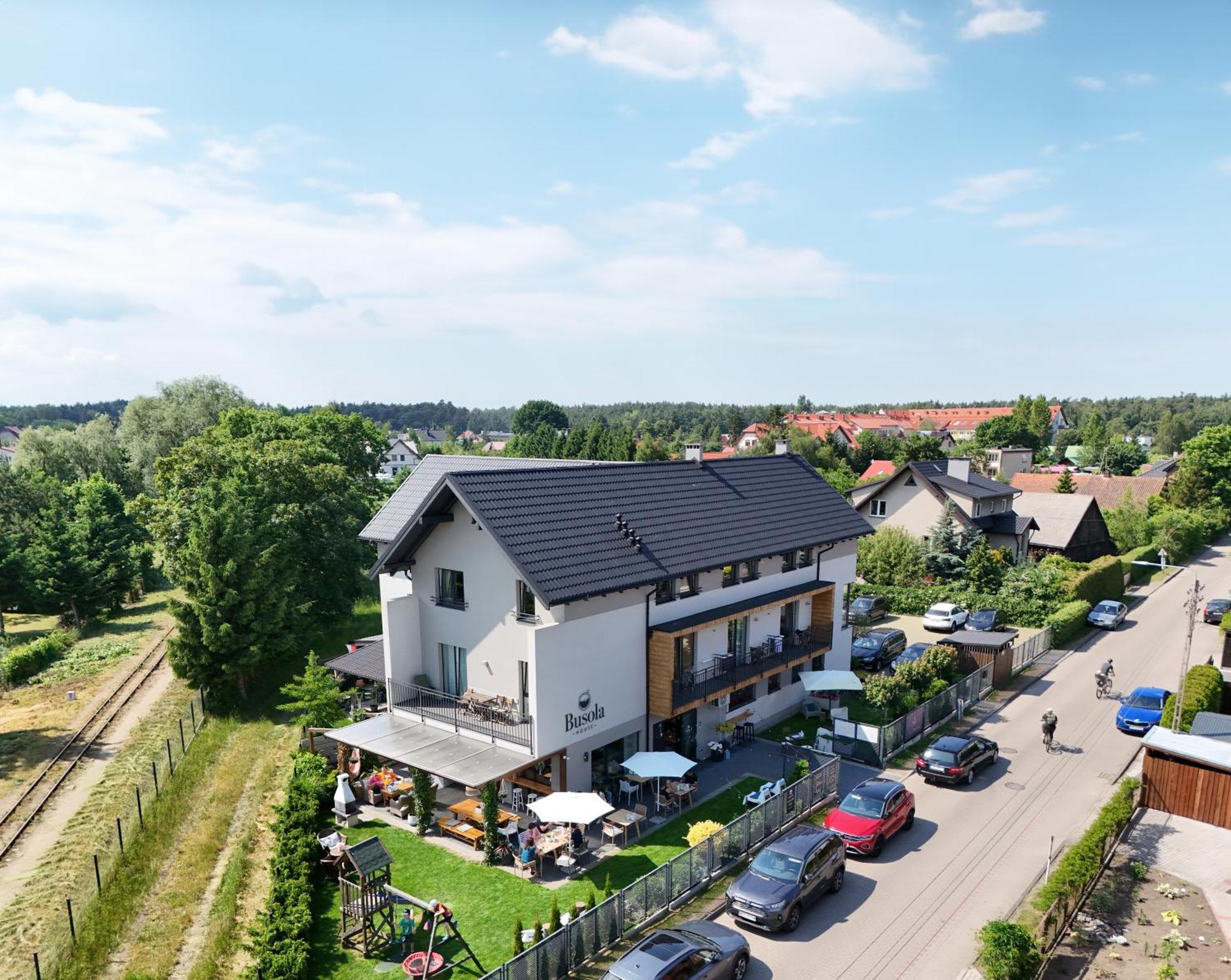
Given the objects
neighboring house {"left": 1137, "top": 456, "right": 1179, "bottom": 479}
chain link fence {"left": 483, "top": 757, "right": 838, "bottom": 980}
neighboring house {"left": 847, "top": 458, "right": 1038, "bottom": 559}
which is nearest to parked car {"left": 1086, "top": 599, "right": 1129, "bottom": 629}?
neighboring house {"left": 847, "top": 458, "right": 1038, "bottom": 559}

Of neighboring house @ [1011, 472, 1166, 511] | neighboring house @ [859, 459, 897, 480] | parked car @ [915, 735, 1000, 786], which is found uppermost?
neighboring house @ [859, 459, 897, 480]

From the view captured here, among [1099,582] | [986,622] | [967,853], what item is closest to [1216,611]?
[1099,582]

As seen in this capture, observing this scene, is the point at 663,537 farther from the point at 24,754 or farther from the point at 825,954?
the point at 24,754

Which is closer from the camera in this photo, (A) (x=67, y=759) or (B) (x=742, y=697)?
(B) (x=742, y=697)

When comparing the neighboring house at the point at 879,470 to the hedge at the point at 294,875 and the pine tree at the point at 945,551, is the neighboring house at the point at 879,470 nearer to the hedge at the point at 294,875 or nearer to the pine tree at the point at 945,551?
the pine tree at the point at 945,551

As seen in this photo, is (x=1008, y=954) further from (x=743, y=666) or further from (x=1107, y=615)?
(x=1107, y=615)

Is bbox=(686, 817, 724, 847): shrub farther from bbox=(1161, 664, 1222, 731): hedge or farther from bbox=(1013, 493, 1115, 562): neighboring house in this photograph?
bbox=(1013, 493, 1115, 562): neighboring house

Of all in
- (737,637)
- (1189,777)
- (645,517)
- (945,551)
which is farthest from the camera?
(945,551)
